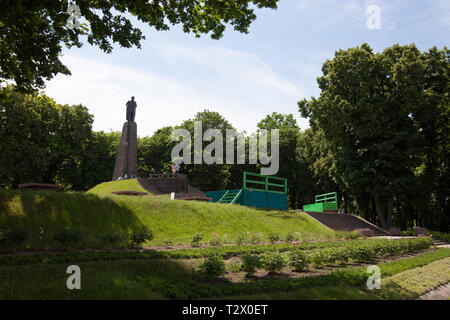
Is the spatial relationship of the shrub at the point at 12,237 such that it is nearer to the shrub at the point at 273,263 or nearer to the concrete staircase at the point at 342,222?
the shrub at the point at 273,263

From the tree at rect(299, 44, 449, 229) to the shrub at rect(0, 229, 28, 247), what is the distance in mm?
28173

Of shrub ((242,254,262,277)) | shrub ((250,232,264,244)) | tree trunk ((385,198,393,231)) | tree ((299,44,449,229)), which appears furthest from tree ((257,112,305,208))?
shrub ((242,254,262,277))

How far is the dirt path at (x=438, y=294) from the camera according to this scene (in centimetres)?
788

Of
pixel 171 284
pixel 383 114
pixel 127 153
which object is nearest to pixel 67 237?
pixel 171 284

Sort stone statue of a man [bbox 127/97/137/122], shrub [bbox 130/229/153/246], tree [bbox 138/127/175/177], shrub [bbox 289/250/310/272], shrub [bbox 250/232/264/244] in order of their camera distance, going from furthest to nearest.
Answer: tree [bbox 138/127/175/177], stone statue of a man [bbox 127/97/137/122], shrub [bbox 250/232/264/244], shrub [bbox 130/229/153/246], shrub [bbox 289/250/310/272]

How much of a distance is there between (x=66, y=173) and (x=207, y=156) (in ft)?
63.9

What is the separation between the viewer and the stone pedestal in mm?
37938

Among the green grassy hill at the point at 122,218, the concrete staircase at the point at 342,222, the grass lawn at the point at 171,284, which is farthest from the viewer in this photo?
the concrete staircase at the point at 342,222

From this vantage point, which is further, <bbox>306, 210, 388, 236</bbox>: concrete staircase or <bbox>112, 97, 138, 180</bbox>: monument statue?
<bbox>112, 97, 138, 180</bbox>: monument statue

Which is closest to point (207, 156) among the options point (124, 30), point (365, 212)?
point (365, 212)

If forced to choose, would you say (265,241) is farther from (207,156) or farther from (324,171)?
(207,156)

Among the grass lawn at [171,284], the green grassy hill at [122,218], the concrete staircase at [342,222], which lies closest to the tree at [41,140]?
the green grassy hill at [122,218]

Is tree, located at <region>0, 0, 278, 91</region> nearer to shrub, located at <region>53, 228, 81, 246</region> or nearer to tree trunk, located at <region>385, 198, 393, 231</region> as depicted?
shrub, located at <region>53, 228, 81, 246</region>

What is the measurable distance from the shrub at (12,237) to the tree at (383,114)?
2817cm
